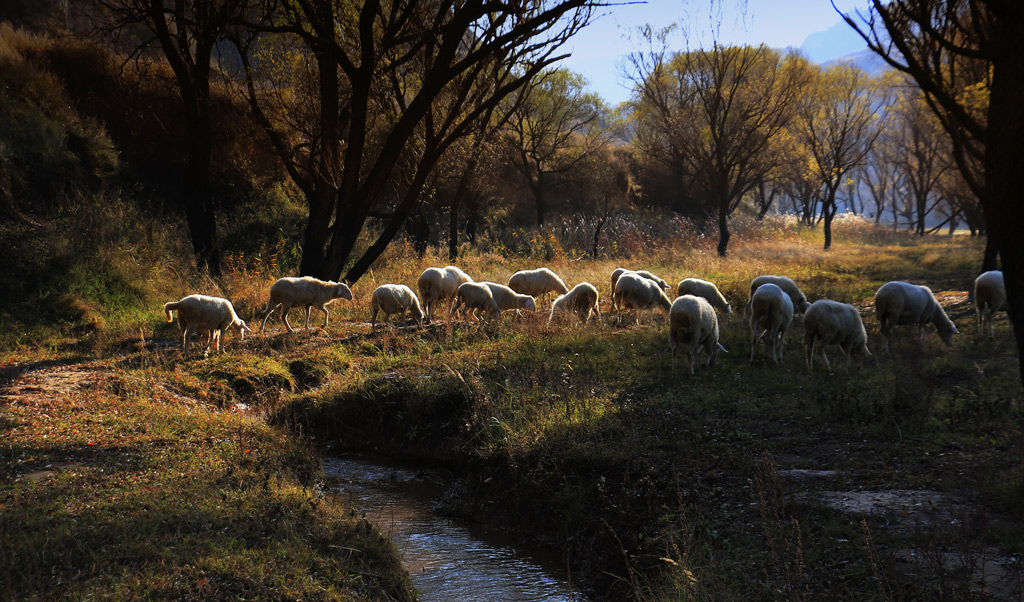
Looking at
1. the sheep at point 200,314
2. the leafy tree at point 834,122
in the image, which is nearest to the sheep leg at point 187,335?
the sheep at point 200,314

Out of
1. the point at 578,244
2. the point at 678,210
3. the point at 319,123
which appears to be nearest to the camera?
the point at 319,123

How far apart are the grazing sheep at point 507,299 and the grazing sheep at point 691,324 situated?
4.25 m

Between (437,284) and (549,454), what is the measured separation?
22.1 feet

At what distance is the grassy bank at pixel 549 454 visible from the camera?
4.51 m

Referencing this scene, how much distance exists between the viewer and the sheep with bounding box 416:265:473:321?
1311cm

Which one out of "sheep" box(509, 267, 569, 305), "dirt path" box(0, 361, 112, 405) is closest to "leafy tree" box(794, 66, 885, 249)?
"sheep" box(509, 267, 569, 305)

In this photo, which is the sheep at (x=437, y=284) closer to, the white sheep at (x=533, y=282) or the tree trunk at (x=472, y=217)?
the white sheep at (x=533, y=282)

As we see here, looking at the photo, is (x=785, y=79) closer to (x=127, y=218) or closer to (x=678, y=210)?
(x=678, y=210)

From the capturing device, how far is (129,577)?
4090mm

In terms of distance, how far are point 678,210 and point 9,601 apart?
41.8 metres

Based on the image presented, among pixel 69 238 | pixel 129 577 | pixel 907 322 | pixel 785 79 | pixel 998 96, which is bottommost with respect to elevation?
pixel 129 577

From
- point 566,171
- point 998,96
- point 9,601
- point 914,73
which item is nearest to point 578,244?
point 566,171

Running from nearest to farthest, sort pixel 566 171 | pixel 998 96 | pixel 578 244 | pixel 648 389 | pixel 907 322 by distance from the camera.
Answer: pixel 998 96 < pixel 648 389 < pixel 907 322 < pixel 578 244 < pixel 566 171

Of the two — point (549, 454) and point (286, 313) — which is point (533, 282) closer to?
point (286, 313)
